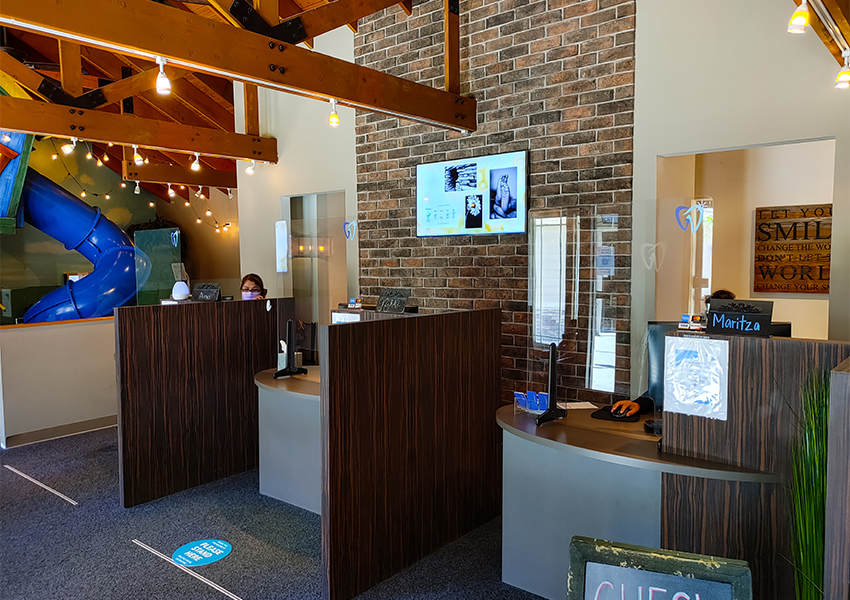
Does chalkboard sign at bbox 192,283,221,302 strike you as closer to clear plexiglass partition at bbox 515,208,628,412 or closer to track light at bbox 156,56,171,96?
track light at bbox 156,56,171,96

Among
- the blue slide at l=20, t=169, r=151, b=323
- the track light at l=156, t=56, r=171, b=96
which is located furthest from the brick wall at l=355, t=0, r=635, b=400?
the blue slide at l=20, t=169, r=151, b=323

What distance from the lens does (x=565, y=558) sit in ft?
8.13

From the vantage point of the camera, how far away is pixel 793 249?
172 inches

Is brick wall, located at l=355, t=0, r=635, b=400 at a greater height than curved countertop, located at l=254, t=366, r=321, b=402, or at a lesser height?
greater

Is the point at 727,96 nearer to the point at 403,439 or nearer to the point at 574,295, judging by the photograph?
the point at 574,295

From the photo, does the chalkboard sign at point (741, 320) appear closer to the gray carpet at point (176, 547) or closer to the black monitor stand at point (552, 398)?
the black monitor stand at point (552, 398)

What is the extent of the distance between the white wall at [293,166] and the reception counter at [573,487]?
9.54ft

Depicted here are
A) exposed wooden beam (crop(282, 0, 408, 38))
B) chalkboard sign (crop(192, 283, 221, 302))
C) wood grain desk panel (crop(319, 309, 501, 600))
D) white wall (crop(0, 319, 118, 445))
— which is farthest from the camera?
white wall (crop(0, 319, 118, 445))

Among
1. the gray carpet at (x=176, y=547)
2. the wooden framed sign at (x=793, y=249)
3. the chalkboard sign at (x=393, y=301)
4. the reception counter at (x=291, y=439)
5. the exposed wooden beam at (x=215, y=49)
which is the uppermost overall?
the exposed wooden beam at (x=215, y=49)

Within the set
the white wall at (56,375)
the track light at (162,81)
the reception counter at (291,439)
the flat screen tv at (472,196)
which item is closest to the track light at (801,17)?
the flat screen tv at (472,196)

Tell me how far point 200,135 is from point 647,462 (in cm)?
449

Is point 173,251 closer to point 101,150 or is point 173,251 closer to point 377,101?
point 101,150

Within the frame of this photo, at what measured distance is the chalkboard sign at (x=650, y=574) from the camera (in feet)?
4.41

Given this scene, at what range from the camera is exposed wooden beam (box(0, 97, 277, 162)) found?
4.07 meters
